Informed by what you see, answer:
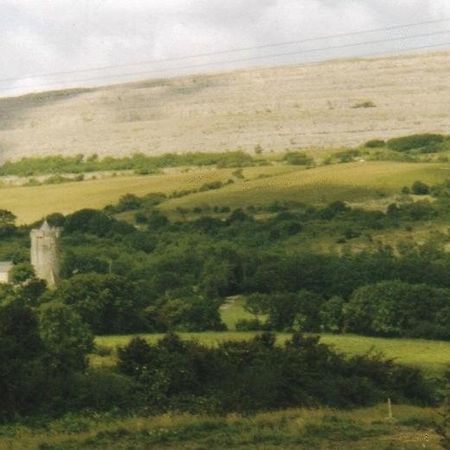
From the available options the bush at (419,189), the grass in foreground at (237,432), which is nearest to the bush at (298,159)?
the bush at (419,189)

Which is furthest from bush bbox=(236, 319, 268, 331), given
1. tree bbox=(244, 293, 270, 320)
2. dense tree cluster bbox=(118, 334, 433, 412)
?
dense tree cluster bbox=(118, 334, 433, 412)

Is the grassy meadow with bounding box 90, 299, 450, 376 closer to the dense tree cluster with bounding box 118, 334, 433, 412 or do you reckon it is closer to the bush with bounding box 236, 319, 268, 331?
the bush with bounding box 236, 319, 268, 331

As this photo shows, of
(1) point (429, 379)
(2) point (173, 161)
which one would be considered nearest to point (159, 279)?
(1) point (429, 379)

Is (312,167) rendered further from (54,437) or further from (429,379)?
(54,437)

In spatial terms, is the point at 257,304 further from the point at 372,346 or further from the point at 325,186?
the point at 325,186

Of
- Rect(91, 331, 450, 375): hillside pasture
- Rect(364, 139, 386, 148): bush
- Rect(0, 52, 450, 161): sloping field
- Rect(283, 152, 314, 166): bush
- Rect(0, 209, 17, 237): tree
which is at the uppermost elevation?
Rect(0, 52, 450, 161): sloping field

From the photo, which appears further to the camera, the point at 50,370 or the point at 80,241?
the point at 80,241

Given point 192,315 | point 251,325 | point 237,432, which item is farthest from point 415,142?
point 237,432
